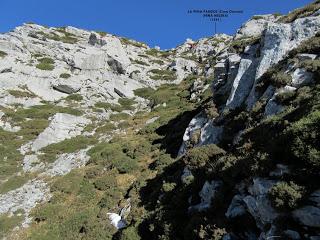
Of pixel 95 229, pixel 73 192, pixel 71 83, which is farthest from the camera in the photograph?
pixel 71 83

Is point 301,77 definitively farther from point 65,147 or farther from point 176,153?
point 65,147

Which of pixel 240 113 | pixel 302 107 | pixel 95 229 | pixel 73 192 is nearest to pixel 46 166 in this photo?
pixel 73 192

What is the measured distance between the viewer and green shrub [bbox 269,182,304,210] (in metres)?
8.95

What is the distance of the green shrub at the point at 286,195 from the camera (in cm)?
895

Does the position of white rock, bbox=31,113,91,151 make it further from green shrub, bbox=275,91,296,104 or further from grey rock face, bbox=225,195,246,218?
grey rock face, bbox=225,195,246,218

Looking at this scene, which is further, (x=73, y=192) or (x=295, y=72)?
(x=73, y=192)

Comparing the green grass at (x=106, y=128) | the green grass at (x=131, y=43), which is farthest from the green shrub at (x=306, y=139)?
the green grass at (x=131, y=43)

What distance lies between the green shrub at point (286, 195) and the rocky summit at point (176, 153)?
3 centimetres

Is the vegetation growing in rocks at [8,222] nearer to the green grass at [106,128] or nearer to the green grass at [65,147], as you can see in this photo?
the green grass at [65,147]

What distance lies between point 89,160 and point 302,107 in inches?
719

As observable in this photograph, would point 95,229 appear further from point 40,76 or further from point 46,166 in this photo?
point 40,76

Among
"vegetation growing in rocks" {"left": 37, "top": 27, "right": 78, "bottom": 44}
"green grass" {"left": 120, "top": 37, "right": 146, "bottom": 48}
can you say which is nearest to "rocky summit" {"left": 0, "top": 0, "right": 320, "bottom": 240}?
"vegetation growing in rocks" {"left": 37, "top": 27, "right": 78, "bottom": 44}

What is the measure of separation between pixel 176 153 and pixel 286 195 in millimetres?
15226

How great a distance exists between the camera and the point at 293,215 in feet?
29.6
